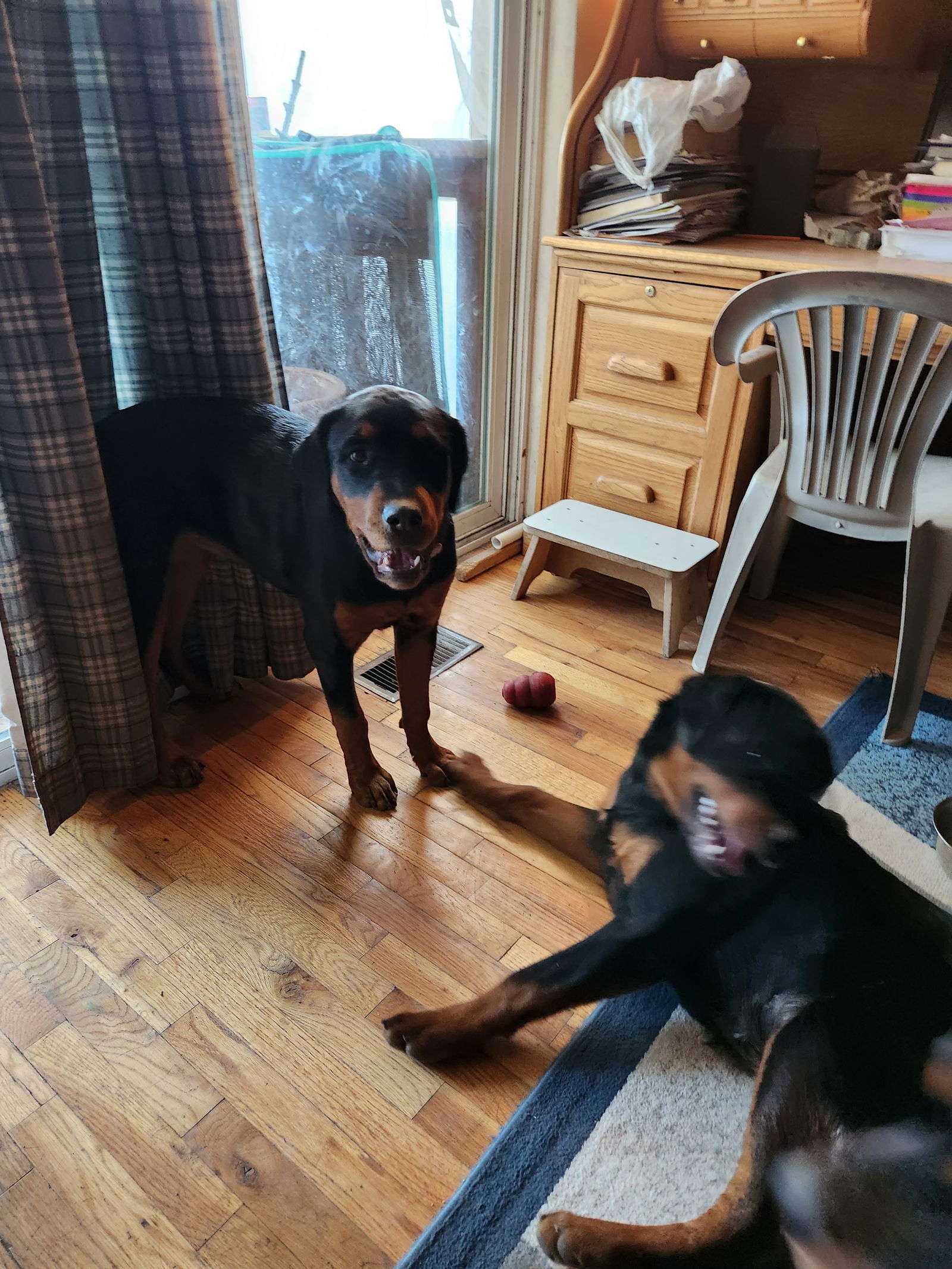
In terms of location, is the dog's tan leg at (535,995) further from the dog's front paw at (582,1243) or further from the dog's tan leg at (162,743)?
the dog's tan leg at (162,743)

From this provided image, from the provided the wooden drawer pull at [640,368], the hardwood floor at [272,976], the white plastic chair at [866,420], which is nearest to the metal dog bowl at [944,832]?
the white plastic chair at [866,420]

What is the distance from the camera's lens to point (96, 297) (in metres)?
1.47

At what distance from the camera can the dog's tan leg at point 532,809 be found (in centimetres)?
150

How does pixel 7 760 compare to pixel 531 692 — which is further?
pixel 531 692

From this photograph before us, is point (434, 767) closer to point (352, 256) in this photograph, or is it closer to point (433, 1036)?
point (433, 1036)

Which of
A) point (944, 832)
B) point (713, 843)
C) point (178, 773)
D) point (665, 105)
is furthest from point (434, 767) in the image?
point (665, 105)

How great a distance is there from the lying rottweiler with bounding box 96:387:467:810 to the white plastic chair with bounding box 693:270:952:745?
78cm

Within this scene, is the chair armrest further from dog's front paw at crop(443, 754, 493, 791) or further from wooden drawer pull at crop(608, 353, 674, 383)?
dog's front paw at crop(443, 754, 493, 791)

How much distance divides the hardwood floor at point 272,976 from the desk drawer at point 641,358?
747 mm

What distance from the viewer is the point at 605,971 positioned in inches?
45.1

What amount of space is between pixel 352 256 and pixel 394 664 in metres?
1.11

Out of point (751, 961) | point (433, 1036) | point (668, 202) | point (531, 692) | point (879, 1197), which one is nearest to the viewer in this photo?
point (879, 1197)

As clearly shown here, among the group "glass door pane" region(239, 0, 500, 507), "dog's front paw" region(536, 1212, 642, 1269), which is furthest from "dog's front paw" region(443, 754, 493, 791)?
"glass door pane" region(239, 0, 500, 507)

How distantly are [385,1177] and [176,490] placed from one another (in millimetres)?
1156
